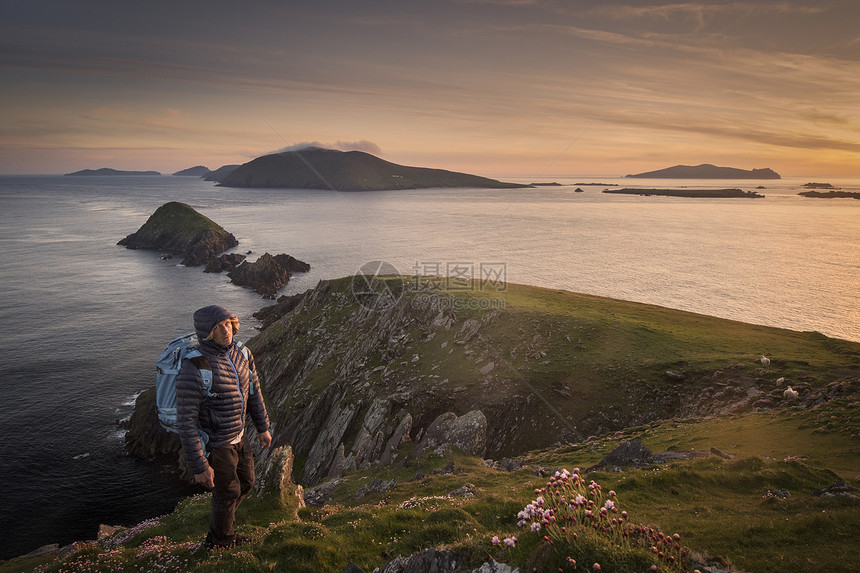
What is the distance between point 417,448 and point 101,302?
334 feet

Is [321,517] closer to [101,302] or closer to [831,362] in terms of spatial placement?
[831,362]

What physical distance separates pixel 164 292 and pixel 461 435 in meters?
106

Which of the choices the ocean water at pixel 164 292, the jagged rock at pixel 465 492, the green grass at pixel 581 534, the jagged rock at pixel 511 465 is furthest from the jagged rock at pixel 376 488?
the ocean water at pixel 164 292

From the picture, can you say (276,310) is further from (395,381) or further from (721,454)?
(721,454)

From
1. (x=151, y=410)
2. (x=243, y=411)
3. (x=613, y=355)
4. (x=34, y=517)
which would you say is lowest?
(x=34, y=517)

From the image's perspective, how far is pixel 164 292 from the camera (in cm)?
10619

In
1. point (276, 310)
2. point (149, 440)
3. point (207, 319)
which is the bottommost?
point (149, 440)

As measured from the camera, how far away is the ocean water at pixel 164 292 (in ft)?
146

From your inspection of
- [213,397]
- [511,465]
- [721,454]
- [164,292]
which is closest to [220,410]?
[213,397]

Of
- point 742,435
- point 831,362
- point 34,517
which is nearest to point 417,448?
point 742,435

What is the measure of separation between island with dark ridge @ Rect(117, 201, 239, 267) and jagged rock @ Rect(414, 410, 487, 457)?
140 metres

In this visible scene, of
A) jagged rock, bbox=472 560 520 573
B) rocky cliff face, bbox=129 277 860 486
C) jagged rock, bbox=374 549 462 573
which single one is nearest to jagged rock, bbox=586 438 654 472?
rocky cliff face, bbox=129 277 860 486

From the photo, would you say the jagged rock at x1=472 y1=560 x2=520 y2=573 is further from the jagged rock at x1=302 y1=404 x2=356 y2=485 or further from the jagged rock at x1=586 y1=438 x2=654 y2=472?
the jagged rock at x1=302 y1=404 x2=356 y2=485

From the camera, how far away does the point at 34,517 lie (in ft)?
128
